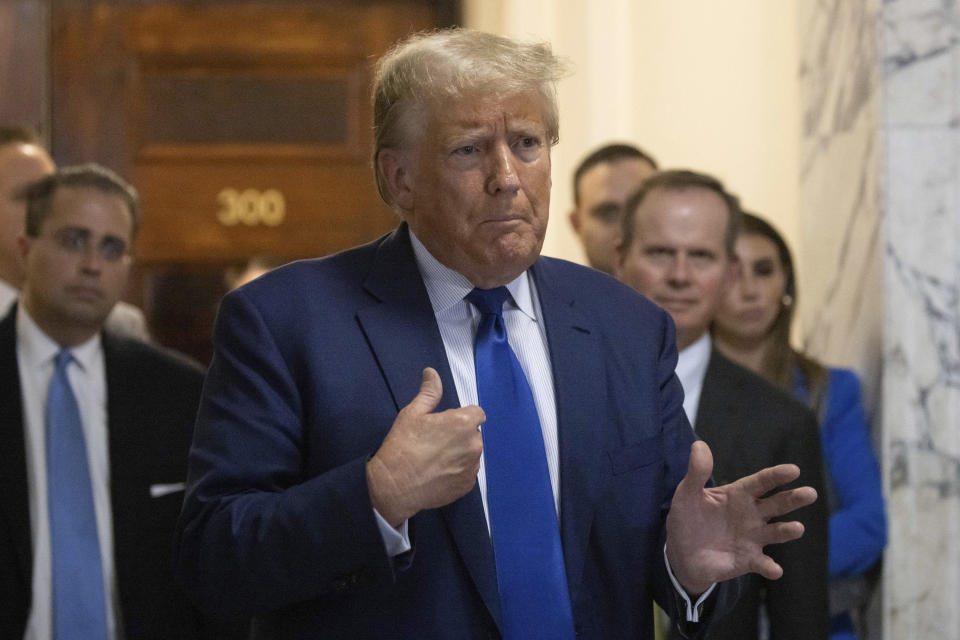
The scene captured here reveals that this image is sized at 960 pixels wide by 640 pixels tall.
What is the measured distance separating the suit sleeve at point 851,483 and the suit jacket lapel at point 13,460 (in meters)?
1.92

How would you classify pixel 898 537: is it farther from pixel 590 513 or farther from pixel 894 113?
pixel 590 513

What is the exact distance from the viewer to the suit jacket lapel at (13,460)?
9.71 ft

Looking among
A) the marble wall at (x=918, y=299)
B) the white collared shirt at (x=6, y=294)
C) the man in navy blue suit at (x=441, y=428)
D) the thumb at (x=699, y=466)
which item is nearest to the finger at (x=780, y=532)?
the man in navy blue suit at (x=441, y=428)

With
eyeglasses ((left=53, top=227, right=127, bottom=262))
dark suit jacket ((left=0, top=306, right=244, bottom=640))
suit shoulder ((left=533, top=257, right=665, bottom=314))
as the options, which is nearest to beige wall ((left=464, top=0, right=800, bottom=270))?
eyeglasses ((left=53, top=227, right=127, bottom=262))

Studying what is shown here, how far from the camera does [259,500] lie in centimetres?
180

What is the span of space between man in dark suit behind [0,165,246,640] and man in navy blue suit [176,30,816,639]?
44.0 inches

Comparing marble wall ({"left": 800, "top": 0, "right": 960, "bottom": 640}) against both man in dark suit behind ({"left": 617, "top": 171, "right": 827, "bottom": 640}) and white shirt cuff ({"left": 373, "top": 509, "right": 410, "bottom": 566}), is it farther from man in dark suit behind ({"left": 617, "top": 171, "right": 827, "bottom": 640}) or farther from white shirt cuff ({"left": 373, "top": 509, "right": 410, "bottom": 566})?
white shirt cuff ({"left": 373, "top": 509, "right": 410, "bottom": 566})

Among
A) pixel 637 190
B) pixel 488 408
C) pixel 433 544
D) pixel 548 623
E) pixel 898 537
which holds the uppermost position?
pixel 637 190

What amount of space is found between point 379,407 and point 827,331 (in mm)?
2269

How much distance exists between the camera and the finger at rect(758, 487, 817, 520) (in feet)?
6.01

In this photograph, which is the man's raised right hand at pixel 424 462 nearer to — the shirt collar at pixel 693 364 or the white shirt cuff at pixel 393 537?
the white shirt cuff at pixel 393 537

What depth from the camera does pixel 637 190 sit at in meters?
3.35

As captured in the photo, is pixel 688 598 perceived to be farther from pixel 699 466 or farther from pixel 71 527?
pixel 71 527

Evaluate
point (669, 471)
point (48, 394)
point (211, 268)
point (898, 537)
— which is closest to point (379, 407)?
point (669, 471)
